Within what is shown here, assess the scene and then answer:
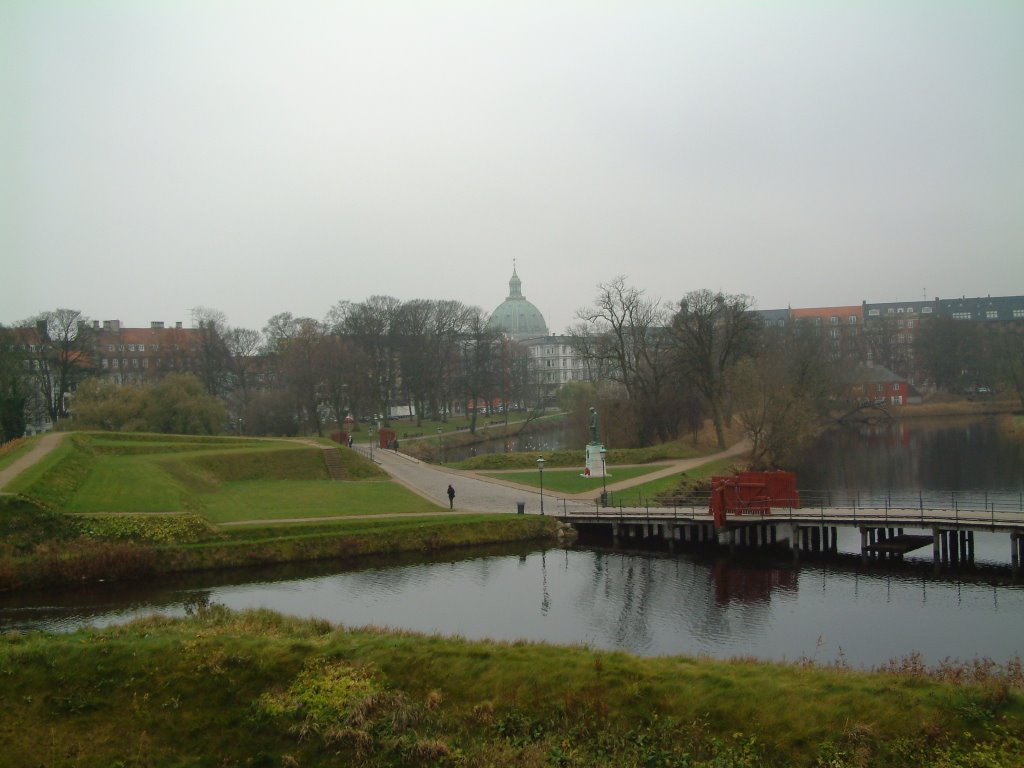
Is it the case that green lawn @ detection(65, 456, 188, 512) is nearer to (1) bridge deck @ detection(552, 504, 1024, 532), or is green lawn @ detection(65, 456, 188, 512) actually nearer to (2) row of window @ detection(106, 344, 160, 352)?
(1) bridge deck @ detection(552, 504, 1024, 532)

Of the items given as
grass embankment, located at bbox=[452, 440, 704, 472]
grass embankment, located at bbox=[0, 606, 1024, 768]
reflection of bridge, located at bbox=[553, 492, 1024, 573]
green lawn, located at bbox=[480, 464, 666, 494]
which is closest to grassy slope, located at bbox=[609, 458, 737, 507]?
reflection of bridge, located at bbox=[553, 492, 1024, 573]

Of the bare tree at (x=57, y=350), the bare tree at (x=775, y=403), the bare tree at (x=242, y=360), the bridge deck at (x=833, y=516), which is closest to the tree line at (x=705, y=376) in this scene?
the bare tree at (x=775, y=403)

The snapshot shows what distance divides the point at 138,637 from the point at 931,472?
4554cm

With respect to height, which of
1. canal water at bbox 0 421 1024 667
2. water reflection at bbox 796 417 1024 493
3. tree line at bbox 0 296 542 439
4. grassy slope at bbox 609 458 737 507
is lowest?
canal water at bbox 0 421 1024 667

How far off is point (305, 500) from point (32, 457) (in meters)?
12.9

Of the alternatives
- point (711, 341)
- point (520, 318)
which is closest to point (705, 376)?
point (711, 341)

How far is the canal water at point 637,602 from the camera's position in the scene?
23094 millimetres

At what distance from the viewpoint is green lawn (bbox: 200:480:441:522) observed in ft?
127

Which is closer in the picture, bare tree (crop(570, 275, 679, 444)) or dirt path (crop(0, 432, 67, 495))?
dirt path (crop(0, 432, 67, 495))

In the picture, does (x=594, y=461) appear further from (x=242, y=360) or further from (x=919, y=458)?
(x=242, y=360)

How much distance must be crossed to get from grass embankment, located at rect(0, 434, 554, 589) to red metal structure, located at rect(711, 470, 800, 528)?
22.6ft

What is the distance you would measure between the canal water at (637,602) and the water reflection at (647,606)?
56 mm

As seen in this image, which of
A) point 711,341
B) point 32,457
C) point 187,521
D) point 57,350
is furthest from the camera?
point 57,350

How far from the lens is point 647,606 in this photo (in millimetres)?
27156
